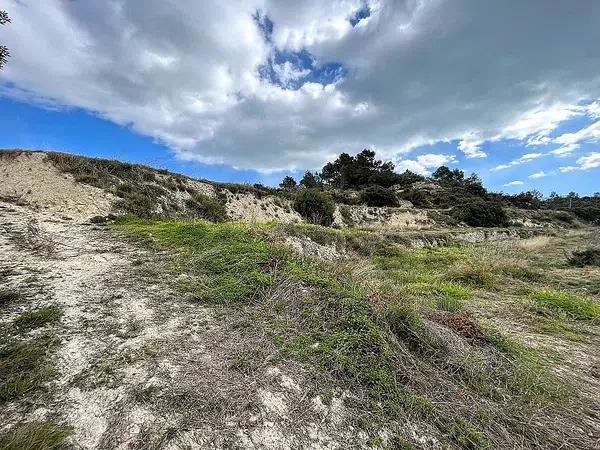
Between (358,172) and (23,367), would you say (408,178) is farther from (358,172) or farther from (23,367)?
(23,367)

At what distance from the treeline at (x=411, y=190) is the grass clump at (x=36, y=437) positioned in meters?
33.5

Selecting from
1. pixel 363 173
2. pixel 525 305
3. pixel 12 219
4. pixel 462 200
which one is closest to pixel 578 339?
pixel 525 305

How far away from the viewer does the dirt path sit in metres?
2.89

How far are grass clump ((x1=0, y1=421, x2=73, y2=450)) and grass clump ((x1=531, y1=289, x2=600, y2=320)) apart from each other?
8121mm

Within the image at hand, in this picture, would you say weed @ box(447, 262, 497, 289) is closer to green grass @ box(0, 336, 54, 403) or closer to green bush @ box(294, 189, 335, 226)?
green grass @ box(0, 336, 54, 403)

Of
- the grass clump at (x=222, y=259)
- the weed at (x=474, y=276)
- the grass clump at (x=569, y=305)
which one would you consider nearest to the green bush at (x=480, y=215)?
the weed at (x=474, y=276)

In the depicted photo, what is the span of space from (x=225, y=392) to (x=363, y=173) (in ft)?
177

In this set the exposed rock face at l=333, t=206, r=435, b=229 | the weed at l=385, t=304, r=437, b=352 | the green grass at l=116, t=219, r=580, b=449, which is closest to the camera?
the green grass at l=116, t=219, r=580, b=449

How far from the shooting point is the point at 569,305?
721cm

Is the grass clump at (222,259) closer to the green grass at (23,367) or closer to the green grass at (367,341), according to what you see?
the green grass at (367,341)

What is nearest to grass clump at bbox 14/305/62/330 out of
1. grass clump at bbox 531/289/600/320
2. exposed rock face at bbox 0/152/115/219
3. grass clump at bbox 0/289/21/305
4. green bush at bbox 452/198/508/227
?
grass clump at bbox 0/289/21/305

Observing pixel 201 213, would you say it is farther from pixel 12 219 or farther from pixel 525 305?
pixel 525 305

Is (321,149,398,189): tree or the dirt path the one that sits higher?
(321,149,398,189): tree

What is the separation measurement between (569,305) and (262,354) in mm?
6756
